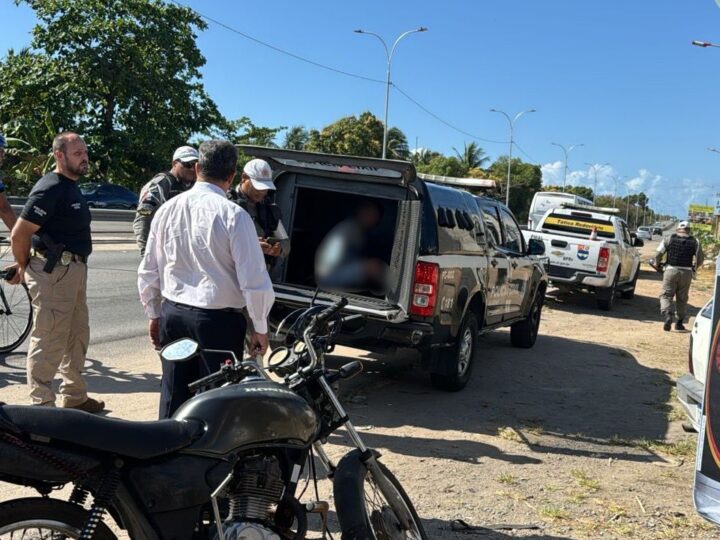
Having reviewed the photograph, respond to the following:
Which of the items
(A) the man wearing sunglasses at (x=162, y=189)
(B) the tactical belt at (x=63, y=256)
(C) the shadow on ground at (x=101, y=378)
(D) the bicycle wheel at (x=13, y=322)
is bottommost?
(C) the shadow on ground at (x=101, y=378)

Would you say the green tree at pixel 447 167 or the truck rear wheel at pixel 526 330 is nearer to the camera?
the truck rear wheel at pixel 526 330

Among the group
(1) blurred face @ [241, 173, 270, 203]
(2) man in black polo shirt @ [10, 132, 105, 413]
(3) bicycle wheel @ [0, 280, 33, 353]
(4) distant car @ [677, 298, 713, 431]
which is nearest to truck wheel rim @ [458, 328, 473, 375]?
(4) distant car @ [677, 298, 713, 431]

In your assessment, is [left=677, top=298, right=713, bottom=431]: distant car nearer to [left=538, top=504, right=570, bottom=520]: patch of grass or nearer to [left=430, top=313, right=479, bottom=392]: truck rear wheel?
[left=538, top=504, right=570, bottom=520]: patch of grass

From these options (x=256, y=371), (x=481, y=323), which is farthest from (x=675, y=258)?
(x=256, y=371)

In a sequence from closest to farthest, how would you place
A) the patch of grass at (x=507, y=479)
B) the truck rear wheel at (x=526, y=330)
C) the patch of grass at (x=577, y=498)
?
the patch of grass at (x=577, y=498)
the patch of grass at (x=507, y=479)
the truck rear wheel at (x=526, y=330)

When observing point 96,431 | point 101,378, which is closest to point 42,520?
point 96,431

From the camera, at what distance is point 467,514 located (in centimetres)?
439

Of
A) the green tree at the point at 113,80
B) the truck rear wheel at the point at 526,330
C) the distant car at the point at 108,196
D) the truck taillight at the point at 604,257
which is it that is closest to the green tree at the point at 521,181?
the green tree at the point at 113,80

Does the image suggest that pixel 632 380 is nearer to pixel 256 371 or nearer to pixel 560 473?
pixel 560 473

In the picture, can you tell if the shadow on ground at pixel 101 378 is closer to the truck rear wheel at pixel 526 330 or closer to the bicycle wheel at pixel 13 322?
the bicycle wheel at pixel 13 322

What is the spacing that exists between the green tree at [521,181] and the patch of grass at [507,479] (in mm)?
70625

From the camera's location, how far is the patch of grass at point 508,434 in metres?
5.97

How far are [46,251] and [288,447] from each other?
313 centimetres

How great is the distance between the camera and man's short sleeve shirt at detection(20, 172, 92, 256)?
497 centimetres
